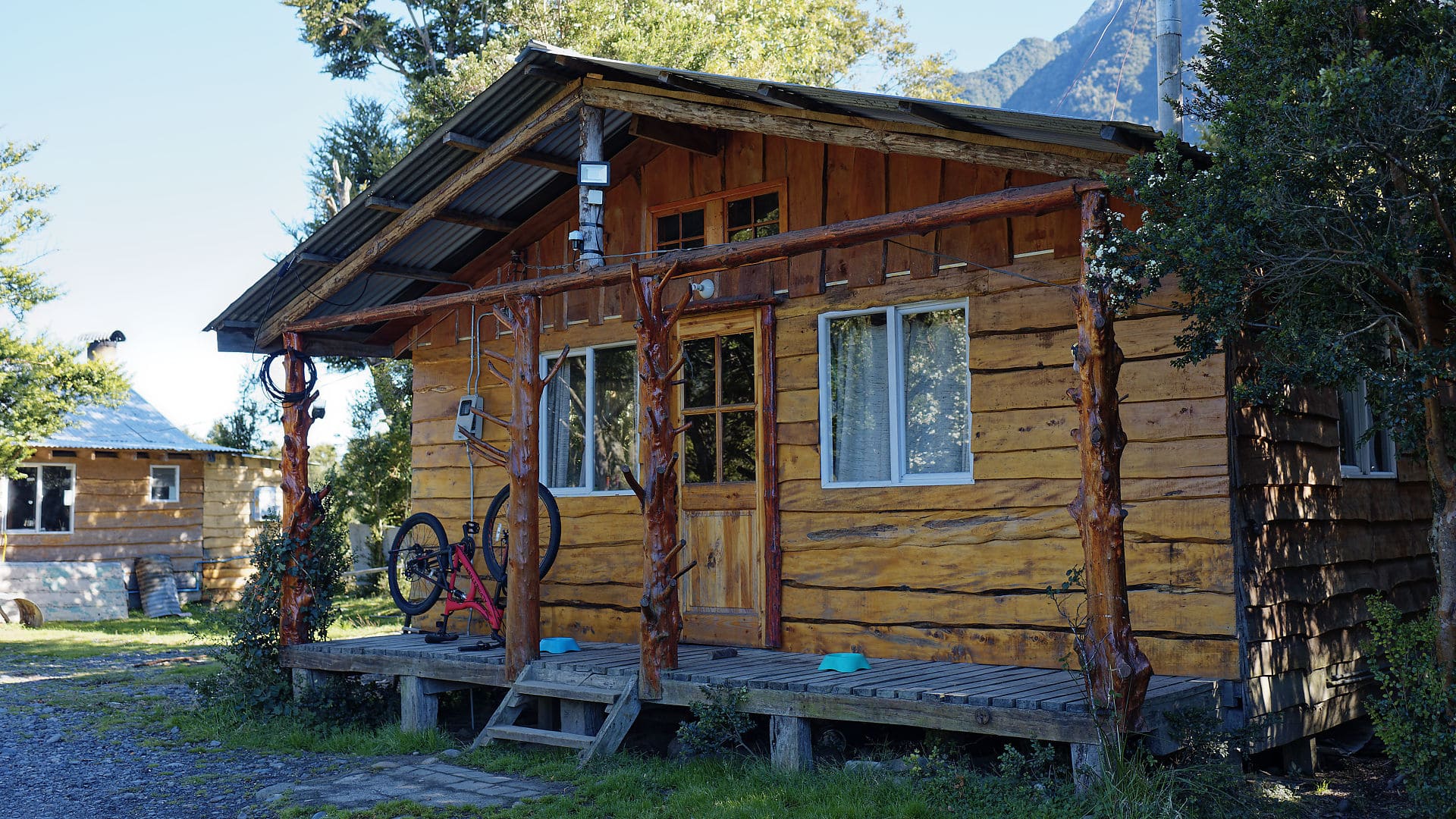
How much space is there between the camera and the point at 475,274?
10.4 m

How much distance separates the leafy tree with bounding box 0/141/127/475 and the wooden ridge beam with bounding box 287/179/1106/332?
1070cm

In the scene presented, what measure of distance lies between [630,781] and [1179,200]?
4229 millimetres

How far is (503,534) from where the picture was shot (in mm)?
9641

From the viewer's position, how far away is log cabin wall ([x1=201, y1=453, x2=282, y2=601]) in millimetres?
21891

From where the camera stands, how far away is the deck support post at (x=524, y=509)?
26.0 feet

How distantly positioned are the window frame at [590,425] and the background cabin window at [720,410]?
1.65ft

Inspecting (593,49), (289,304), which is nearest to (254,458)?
(593,49)

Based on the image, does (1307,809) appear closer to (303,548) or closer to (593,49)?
(303,548)

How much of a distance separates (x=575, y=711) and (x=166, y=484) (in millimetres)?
16648

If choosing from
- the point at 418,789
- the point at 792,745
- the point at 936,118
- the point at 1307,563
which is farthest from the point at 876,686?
the point at 936,118

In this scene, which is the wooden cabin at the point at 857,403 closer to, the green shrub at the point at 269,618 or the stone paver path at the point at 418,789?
the green shrub at the point at 269,618

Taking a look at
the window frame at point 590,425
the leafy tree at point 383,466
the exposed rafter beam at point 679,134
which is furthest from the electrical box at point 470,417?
the leafy tree at point 383,466

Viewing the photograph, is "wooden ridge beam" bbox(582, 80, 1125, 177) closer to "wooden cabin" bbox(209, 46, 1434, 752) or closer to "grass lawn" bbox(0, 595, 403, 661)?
"wooden cabin" bbox(209, 46, 1434, 752)

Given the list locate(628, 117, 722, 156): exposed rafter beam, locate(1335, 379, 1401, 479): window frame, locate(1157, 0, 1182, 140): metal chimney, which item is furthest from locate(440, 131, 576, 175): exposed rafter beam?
locate(1157, 0, 1182, 140): metal chimney
